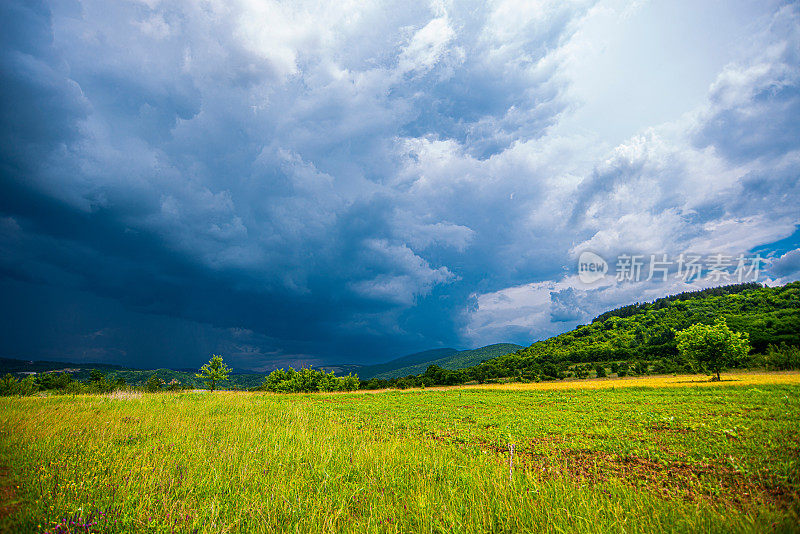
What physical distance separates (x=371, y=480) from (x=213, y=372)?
70.1 metres

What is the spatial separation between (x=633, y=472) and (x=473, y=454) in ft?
15.7

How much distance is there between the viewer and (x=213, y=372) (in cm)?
6288

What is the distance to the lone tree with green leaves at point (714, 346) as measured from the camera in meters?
41.6

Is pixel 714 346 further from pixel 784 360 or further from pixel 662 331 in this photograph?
pixel 662 331

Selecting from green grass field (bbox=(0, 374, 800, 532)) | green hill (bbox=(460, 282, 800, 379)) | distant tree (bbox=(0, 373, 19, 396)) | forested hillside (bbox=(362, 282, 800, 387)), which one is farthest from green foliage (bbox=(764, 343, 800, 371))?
distant tree (bbox=(0, 373, 19, 396))

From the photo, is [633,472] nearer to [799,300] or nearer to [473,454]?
[473,454]

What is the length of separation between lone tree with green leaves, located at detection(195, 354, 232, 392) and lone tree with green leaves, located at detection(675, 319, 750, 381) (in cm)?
8389

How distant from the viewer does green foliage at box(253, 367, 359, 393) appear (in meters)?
74.0

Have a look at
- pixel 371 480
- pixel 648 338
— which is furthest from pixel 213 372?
pixel 648 338

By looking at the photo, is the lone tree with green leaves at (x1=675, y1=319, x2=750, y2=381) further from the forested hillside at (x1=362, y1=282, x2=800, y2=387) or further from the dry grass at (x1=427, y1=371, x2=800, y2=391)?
the forested hillside at (x1=362, y1=282, x2=800, y2=387)

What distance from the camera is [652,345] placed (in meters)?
99.1

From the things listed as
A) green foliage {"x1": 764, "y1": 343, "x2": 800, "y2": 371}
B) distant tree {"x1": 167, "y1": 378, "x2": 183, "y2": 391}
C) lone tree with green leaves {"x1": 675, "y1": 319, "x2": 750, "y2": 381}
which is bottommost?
distant tree {"x1": 167, "y1": 378, "x2": 183, "y2": 391}

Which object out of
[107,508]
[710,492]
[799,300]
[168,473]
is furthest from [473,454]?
[799,300]

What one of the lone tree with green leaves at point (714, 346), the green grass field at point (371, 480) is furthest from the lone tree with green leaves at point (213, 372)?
the lone tree with green leaves at point (714, 346)
